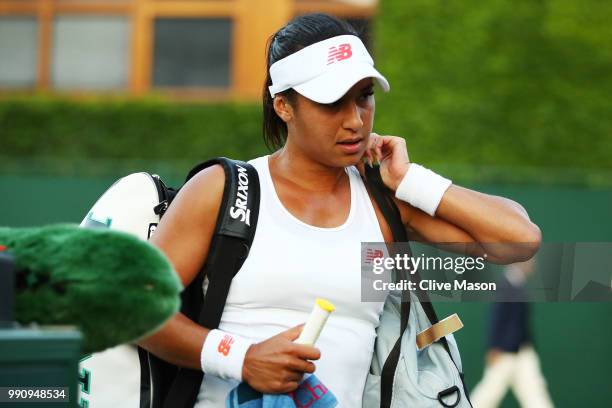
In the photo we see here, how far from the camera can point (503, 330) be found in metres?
9.83

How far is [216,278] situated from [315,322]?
1.31 ft

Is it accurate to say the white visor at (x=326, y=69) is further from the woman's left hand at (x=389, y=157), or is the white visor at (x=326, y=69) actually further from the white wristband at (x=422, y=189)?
the white wristband at (x=422, y=189)

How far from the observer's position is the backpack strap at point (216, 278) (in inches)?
→ 117

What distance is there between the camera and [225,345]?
9.41 ft

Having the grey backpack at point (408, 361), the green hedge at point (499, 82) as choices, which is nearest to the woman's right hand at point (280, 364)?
the grey backpack at point (408, 361)

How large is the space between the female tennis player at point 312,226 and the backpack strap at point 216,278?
28mm

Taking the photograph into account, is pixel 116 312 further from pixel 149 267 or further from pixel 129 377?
pixel 129 377

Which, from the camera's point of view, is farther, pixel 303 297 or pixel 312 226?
pixel 312 226

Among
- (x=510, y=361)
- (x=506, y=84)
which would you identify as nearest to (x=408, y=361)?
(x=510, y=361)

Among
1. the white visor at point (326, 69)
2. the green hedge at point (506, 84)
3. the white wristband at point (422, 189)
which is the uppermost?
the white visor at point (326, 69)

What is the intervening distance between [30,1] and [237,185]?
1324 cm

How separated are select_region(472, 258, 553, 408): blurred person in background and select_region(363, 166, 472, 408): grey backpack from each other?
662cm

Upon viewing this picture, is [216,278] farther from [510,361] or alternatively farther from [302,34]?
[510,361]

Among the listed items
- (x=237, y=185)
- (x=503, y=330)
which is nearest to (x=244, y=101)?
(x=503, y=330)
